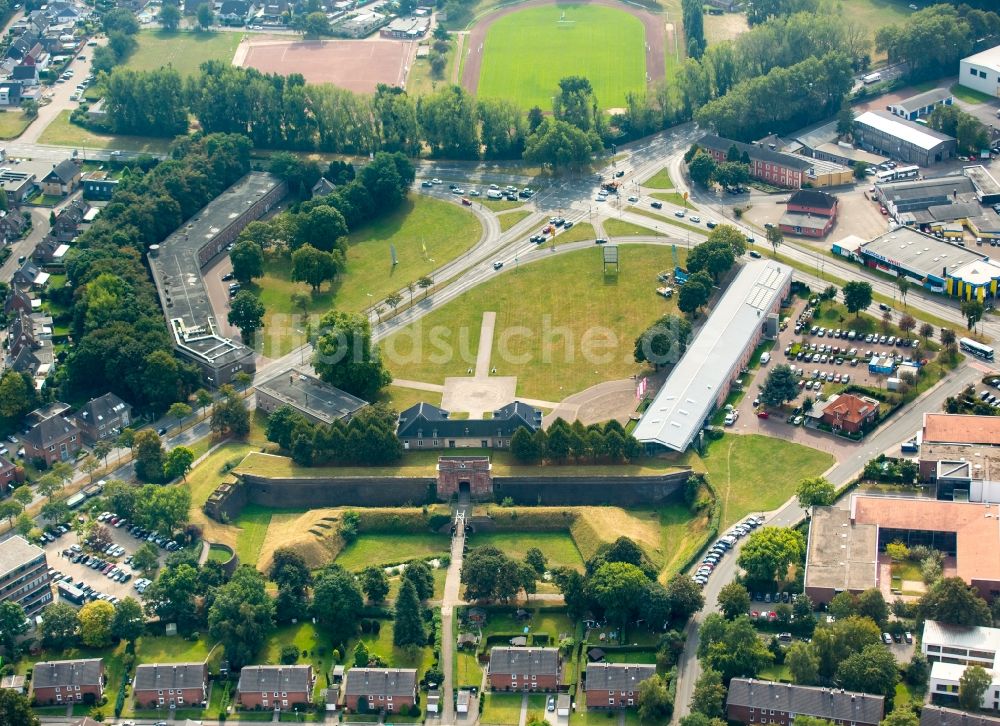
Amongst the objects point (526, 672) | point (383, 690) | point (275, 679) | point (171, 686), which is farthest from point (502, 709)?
point (171, 686)

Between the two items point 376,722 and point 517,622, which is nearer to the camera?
point 376,722

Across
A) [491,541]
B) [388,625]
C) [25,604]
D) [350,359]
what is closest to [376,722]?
[388,625]

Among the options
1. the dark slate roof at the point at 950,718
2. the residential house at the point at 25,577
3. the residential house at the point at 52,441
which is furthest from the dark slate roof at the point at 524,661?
the residential house at the point at 52,441

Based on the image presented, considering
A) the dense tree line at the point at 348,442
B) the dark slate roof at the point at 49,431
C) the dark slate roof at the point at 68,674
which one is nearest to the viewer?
the dark slate roof at the point at 68,674

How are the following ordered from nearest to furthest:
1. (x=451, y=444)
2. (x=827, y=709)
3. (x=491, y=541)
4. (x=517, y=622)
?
(x=827, y=709), (x=517, y=622), (x=491, y=541), (x=451, y=444)

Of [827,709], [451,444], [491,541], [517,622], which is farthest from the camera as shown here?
[451,444]

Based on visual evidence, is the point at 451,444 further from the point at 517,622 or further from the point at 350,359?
the point at 517,622

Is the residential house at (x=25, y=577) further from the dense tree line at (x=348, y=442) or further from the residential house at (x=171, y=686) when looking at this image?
the dense tree line at (x=348, y=442)
